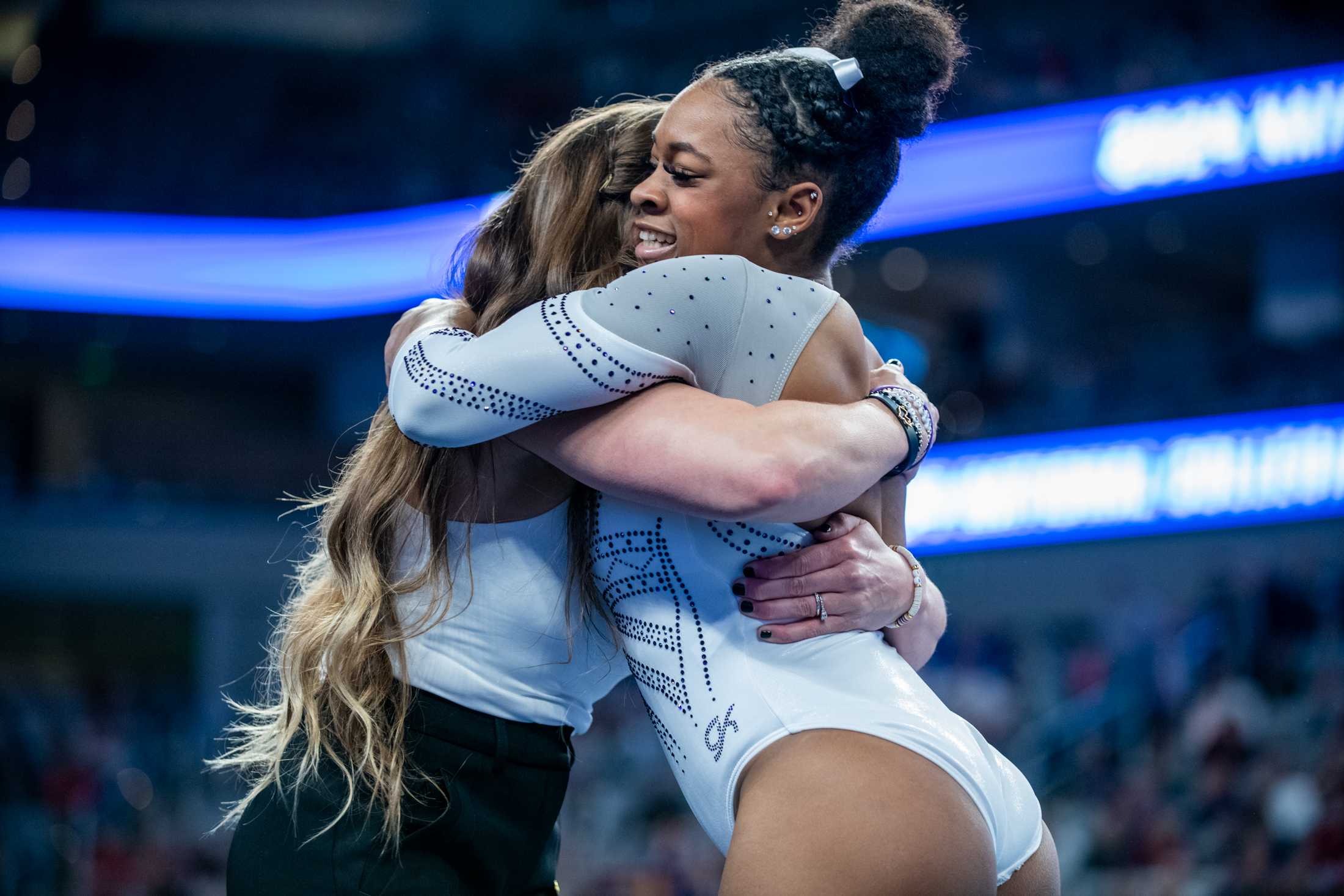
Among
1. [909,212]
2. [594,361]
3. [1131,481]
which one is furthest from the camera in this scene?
[909,212]

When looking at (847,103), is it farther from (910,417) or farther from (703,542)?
(703,542)

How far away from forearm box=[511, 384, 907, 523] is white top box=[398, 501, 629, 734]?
0.18 m

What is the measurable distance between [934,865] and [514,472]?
2.47ft

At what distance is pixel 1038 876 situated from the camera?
159cm

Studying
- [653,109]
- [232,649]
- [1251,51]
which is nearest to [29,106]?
[232,649]

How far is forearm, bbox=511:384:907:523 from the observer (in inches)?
56.4

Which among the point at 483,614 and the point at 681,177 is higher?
the point at 681,177

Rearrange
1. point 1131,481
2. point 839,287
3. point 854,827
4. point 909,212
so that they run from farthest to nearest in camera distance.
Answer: point 839,287 → point 909,212 → point 1131,481 → point 854,827

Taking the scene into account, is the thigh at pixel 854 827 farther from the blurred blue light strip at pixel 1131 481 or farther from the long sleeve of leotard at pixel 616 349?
the blurred blue light strip at pixel 1131 481

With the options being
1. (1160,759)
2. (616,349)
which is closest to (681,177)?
(616,349)

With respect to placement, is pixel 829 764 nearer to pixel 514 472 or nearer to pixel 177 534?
pixel 514 472

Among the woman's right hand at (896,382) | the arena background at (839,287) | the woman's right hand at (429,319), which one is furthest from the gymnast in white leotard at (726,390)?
the arena background at (839,287)

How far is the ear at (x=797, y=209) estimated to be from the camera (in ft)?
5.90

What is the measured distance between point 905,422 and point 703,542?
0.33 meters
